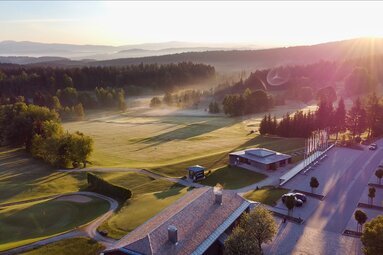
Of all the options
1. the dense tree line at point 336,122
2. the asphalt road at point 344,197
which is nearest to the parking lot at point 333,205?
the asphalt road at point 344,197

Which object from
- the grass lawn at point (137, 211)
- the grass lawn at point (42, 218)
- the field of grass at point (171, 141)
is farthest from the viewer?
the field of grass at point (171, 141)

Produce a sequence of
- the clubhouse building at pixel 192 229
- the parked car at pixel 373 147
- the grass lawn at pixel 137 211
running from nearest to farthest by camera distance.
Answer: the clubhouse building at pixel 192 229 < the grass lawn at pixel 137 211 < the parked car at pixel 373 147

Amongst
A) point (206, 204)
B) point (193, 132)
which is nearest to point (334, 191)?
point (206, 204)

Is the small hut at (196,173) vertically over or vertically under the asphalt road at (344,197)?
under

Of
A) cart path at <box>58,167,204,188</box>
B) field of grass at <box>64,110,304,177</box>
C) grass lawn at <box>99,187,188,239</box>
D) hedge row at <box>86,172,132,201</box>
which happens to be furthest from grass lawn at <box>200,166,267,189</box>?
hedge row at <box>86,172,132,201</box>

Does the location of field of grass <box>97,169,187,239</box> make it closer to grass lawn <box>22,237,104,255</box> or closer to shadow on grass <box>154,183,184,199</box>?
shadow on grass <box>154,183,184,199</box>

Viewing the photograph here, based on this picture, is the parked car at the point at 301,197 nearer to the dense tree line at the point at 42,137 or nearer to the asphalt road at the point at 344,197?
the asphalt road at the point at 344,197

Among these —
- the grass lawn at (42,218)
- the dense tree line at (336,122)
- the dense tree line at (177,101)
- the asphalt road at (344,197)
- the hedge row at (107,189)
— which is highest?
the dense tree line at (336,122)
